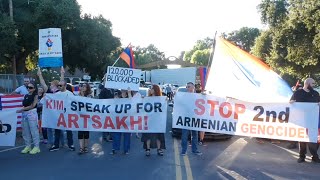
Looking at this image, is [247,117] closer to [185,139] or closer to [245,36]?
[185,139]

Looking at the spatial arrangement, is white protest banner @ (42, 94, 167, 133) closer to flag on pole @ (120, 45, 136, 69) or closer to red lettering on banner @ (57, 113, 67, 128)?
red lettering on banner @ (57, 113, 67, 128)

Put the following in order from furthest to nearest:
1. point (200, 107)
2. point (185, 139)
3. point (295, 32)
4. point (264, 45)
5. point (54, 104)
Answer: point (264, 45), point (295, 32), point (54, 104), point (185, 139), point (200, 107)

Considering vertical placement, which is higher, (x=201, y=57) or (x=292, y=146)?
(x=201, y=57)

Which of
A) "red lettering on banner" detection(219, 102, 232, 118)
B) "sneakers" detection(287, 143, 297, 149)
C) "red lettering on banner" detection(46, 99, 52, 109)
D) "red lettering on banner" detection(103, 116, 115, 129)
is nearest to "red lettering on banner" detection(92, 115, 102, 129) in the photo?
"red lettering on banner" detection(103, 116, 115, 129)

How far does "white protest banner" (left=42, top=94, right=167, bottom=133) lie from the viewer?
34.2 ft

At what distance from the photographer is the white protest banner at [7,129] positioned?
10.4 meters

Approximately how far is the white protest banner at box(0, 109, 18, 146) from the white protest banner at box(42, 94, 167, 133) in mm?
882

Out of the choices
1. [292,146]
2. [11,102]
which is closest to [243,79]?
[292,146]

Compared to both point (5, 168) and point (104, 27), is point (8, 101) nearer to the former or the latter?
point (5, 168)

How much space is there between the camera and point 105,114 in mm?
10711

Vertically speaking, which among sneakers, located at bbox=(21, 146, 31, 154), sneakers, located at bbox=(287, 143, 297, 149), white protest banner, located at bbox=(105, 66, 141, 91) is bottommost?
sneakers, located at bbox=(287, 143, 297, 149)

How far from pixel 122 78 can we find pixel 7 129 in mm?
3792

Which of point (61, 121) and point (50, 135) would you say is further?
point (50, 135)

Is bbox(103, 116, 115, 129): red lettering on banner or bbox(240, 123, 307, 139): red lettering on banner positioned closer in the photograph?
bbox(240, 123, 307, 139): red lettering on banner
